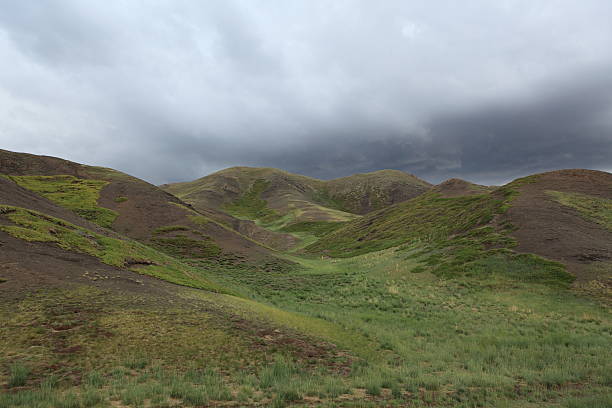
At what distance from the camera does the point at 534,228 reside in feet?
125

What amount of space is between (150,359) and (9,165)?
89.8 meters

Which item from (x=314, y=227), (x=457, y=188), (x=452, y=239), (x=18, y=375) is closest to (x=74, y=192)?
(x=18, y=375)

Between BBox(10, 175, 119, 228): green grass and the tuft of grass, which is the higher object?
BBox(10, 175, 119, 228): green grass

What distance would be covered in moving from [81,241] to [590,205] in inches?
2584

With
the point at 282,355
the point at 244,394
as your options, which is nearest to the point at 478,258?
the point at 282,355

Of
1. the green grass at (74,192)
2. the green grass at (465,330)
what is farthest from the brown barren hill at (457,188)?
the green grass at (74,192)

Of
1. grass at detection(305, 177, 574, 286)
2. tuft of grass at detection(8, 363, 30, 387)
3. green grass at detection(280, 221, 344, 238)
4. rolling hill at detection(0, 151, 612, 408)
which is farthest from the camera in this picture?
green grass at detection(280, 221, 344, 238)

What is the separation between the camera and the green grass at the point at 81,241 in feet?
74.7

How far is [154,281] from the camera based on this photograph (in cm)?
2297

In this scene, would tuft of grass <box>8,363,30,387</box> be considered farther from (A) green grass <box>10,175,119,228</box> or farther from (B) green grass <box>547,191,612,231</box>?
(B) green grass <box>547,191,612,231</box>

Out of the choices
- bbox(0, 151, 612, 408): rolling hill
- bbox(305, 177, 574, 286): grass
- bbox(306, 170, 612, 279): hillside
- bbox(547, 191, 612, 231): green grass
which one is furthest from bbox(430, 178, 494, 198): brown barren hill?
bbox(0, 151, 612, 408): rolling hill

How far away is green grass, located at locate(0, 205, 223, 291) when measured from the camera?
74.7 ft

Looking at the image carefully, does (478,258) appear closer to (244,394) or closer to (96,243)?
(244,394)

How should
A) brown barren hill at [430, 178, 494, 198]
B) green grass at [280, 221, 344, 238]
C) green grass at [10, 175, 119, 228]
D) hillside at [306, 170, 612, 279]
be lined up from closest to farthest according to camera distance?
hillside at [306, 170, 612, 279] < green grass at [10, 175, 119, 228] < brown barren hill at [430, 178, 494, 198] < green grass at [280, 221, 344, 238]
